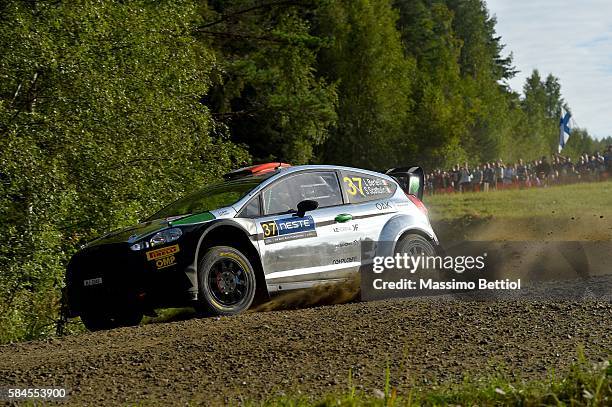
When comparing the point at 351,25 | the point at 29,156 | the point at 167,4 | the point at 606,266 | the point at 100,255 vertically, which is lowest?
the point at 606,266

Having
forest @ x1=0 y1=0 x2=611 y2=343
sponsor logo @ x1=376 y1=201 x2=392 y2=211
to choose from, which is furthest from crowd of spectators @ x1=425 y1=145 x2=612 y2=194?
sponsor logo @ x1=376 y1=201 x2=392 y2=211

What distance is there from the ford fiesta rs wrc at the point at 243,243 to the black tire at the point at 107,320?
1cm

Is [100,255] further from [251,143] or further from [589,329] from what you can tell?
[251,143]

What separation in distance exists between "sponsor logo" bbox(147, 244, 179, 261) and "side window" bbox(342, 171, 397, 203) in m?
2.52

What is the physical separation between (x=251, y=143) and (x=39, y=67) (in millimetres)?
21170

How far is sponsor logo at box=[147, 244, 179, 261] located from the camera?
9.77 metres

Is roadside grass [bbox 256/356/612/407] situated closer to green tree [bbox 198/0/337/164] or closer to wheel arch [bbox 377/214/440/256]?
wheel arch [bbox 377/214/440/256]

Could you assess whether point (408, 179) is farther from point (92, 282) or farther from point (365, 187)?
point (92, 282)

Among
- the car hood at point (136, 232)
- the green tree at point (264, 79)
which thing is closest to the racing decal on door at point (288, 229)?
the car hood at point (136, 232)

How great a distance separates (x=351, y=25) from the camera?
55.5 meters

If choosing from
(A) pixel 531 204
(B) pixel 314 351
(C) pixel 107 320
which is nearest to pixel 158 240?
(C) pixel 107 320

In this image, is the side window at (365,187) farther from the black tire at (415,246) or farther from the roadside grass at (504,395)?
the roadside grass at (504,395)

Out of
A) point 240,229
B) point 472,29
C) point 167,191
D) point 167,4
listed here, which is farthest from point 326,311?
point 472,29

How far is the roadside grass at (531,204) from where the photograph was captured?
30.1m
